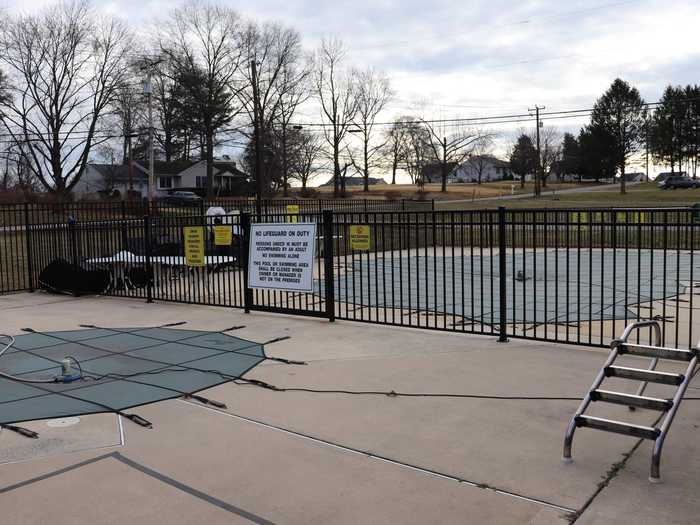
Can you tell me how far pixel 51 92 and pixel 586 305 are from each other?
5291 cm

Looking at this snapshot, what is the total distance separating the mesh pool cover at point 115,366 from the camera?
230 inches

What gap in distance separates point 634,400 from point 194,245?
8151 millimetres

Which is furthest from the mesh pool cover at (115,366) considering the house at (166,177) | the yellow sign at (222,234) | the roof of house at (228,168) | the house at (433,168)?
the house at (433,168)

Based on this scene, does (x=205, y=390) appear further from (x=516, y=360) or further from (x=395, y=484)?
(x=516, y=360)

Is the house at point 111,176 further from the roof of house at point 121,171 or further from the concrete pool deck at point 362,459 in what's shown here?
the concrete pool deck at point 362,459

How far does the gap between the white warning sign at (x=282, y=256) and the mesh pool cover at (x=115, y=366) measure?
139 centimetres

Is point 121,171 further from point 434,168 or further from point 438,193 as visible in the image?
point 434,168

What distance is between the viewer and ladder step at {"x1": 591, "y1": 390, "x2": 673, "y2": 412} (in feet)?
13.7

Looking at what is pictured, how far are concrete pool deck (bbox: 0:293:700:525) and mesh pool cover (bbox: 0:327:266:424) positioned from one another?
1.07 ft

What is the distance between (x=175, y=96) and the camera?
6116 cm

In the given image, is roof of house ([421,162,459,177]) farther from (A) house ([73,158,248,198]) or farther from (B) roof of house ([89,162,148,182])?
(B) roof of house ([89,162,148,182])

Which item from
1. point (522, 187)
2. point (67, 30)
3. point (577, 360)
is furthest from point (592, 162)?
point (577, 360)

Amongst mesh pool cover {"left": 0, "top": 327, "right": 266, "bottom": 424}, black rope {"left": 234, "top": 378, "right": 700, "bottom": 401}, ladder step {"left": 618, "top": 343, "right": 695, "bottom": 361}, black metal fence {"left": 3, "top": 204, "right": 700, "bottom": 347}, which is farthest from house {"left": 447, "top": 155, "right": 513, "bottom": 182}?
ladder step {"left": 618, "top": 343, "right": 695, "bottom": 361}

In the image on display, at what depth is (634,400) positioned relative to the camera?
430 cm
